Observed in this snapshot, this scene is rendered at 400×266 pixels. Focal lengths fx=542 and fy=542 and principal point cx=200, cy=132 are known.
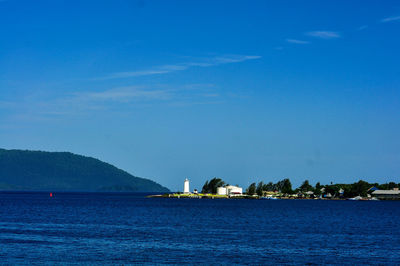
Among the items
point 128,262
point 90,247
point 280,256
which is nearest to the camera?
point 128,262

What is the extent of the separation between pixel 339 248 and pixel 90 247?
93.7 feet

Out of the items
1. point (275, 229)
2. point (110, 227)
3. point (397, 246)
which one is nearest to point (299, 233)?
point (275, 229)

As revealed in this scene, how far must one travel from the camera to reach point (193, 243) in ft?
212

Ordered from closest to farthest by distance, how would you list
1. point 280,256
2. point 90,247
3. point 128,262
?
point 128,262 → point 280,256 → point 90,247

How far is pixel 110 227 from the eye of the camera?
85.4 m

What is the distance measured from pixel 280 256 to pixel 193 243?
Result: 1277 cm

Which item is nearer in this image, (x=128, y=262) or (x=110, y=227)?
(x=128, y=262)

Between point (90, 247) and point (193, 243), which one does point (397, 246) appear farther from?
point (90, 247)

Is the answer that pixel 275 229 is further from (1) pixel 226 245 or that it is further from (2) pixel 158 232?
(1) pixel 226 245

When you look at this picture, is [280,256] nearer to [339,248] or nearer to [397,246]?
[339,248]

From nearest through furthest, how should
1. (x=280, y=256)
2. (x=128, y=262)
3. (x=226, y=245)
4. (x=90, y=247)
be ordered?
(x=128, y=262)
(x=280, y=256)
(x=90, y=247)
(x=226, y=245)

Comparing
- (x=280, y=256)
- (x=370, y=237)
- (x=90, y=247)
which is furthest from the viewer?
(x=370, y=237)

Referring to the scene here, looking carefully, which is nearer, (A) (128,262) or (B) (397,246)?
(A) (128,262)

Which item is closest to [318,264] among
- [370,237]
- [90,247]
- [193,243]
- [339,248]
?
[339,248]
